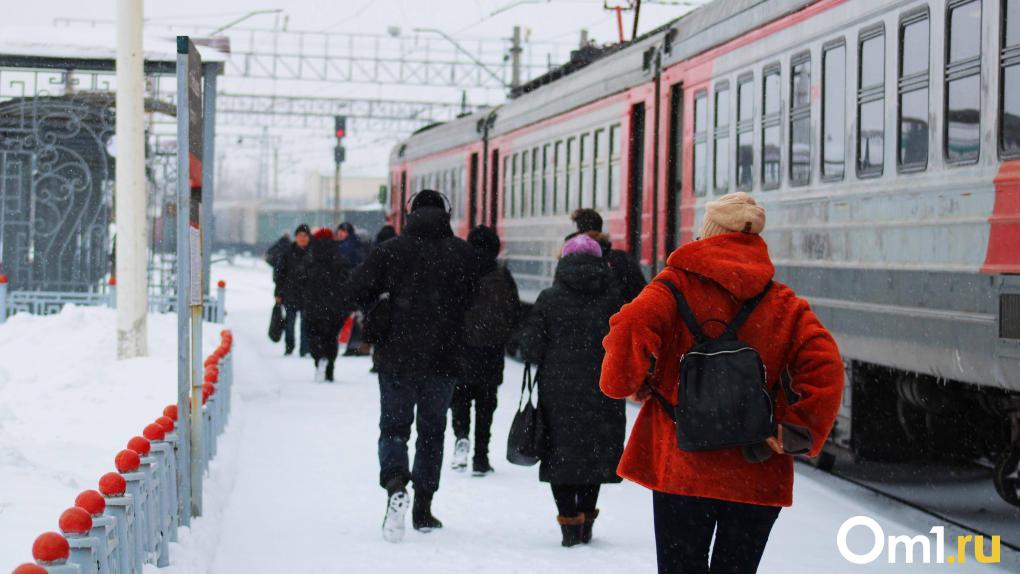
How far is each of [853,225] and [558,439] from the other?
2903mm

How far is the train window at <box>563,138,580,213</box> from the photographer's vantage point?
55.5 feet

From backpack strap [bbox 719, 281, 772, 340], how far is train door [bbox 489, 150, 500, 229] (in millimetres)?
16676

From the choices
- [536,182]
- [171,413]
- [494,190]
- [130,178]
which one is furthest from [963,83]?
[494,190]

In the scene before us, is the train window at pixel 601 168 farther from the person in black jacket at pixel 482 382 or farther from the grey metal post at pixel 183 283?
the grey metal post at pixel 183 283

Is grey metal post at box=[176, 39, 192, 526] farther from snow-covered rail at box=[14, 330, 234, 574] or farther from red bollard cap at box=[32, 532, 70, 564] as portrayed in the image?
red bollard cap at box=[32, 532, 70, 564]

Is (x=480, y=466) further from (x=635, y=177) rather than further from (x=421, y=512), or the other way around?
(x=635, y=177)

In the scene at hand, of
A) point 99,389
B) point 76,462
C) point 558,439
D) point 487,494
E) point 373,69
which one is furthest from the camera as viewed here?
point 373,69

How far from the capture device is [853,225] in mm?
9375

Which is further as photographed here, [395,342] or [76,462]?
[76,462]

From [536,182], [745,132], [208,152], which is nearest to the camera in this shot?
[745,132]

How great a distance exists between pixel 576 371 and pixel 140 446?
7.27 ft

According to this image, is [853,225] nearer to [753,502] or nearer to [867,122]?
[867,122]

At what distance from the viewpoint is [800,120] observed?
10.4m

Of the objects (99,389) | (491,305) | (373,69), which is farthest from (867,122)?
(373,69)
